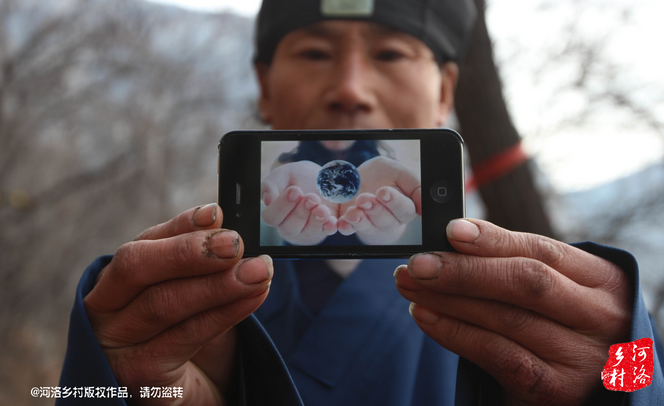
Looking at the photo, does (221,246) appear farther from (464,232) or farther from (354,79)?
(354,79)

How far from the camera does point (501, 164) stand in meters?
2.94

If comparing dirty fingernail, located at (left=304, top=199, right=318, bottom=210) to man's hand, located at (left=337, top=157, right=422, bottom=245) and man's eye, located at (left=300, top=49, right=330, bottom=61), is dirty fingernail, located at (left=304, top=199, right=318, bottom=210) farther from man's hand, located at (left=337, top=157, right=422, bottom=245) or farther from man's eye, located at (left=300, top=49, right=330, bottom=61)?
man's eye, located at (left=300, top=49, right=330, bottom=61)

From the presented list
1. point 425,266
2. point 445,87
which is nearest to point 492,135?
point 445,87

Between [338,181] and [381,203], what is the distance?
112 mm

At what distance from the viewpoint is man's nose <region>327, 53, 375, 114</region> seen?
161 centimetres

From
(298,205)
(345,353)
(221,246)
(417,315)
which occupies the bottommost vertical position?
(345,353)

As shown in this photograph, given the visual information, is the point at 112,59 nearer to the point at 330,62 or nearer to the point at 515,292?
the point at 330,62

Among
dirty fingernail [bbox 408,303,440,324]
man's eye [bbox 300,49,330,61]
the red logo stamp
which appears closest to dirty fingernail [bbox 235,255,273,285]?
dirty fingernail [bbox 408,303,440,324]

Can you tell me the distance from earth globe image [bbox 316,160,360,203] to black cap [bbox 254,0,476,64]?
0.88 m

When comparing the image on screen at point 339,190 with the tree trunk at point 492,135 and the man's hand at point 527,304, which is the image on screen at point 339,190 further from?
the tree trunk at point 492,135

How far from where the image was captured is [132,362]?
3.15ft

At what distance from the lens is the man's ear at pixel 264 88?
2.13m

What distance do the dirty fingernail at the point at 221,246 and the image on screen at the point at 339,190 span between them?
155mm

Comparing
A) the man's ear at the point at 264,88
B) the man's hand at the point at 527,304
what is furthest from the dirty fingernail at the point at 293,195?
the man's ear at the point at 264,88
